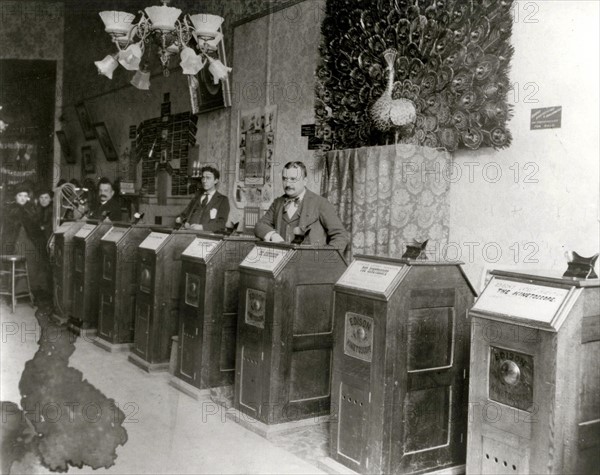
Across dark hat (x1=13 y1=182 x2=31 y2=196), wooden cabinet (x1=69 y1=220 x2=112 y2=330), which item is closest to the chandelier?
wooden cabinet (x1=69 y1=220 x2=112 y2=330)

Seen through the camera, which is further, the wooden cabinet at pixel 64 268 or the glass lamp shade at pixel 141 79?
the wooden cabinet at pixel 64 268

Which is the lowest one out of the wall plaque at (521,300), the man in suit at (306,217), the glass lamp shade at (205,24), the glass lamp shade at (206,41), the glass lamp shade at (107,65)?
the wall plaque at (521,300)

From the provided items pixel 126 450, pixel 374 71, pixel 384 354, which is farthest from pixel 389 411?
pixel 374 71

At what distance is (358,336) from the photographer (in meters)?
3.01

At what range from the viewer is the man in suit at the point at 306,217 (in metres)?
4.30

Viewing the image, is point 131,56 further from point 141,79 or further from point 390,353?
point 390,353

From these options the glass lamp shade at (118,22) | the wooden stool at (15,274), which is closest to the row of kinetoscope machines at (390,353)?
the glass lamp shade at (118,22)

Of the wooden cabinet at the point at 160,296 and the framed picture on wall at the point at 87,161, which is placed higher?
the framed picture on wall at the point at 87,161

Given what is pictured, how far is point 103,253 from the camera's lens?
5.84 m

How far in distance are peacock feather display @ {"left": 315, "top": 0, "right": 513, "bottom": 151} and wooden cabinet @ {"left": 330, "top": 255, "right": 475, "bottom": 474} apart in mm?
1427

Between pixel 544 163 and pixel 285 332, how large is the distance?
1871 millimetres

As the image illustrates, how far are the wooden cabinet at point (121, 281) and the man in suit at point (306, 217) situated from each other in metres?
1.69

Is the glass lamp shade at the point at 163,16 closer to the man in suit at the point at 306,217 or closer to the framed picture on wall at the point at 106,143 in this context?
the man in suit at the point at 306,217

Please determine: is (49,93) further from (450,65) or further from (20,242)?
(450,65)
